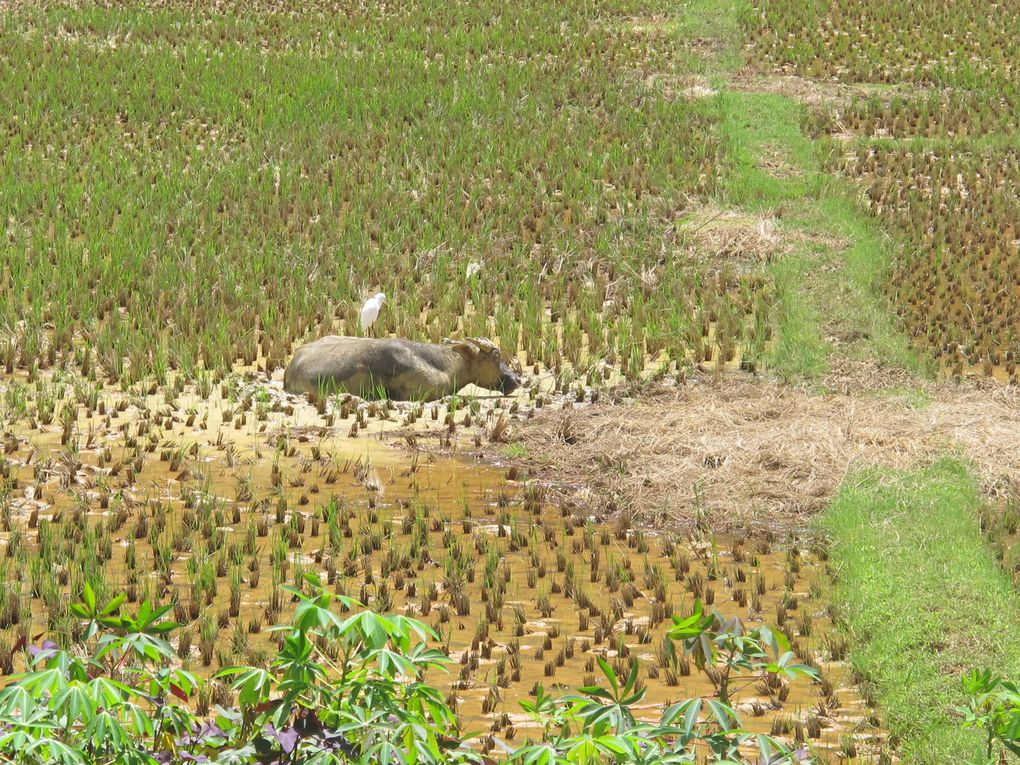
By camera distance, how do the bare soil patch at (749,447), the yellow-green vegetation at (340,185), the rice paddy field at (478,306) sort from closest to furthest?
1. the rice paddy field at (478,306)
2. the bare soil patch at (749,447)
3. the yellow-green vegetation at (340,185)

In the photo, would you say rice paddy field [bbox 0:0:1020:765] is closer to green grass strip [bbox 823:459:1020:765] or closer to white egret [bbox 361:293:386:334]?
green grass strip [bbox 823:459:1020:765]

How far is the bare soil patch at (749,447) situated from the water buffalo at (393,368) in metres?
0.84

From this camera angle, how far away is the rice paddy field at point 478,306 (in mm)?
6160

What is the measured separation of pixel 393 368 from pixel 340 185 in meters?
6.14

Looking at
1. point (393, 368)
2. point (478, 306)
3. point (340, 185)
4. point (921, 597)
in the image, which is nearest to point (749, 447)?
point (921, 597)

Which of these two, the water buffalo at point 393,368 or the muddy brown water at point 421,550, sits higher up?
the water buffalo at point 393,368

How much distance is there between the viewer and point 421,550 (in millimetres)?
6766

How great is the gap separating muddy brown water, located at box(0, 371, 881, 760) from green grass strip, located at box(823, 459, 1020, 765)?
0.54 ft

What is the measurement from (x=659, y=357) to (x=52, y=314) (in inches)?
195

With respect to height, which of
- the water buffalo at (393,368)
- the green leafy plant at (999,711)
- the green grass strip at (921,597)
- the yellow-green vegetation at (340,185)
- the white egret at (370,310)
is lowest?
the green grass strip at (921,597)

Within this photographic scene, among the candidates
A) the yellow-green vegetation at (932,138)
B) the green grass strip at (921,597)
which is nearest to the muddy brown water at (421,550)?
the green grass strip at (921,597)

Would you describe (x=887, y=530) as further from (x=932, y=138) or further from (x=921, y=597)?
(x=932, y=138)

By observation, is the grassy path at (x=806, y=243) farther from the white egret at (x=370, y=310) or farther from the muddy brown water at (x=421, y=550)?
the muddy brown water at (x=421, y=550)

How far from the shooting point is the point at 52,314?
36.2ft
